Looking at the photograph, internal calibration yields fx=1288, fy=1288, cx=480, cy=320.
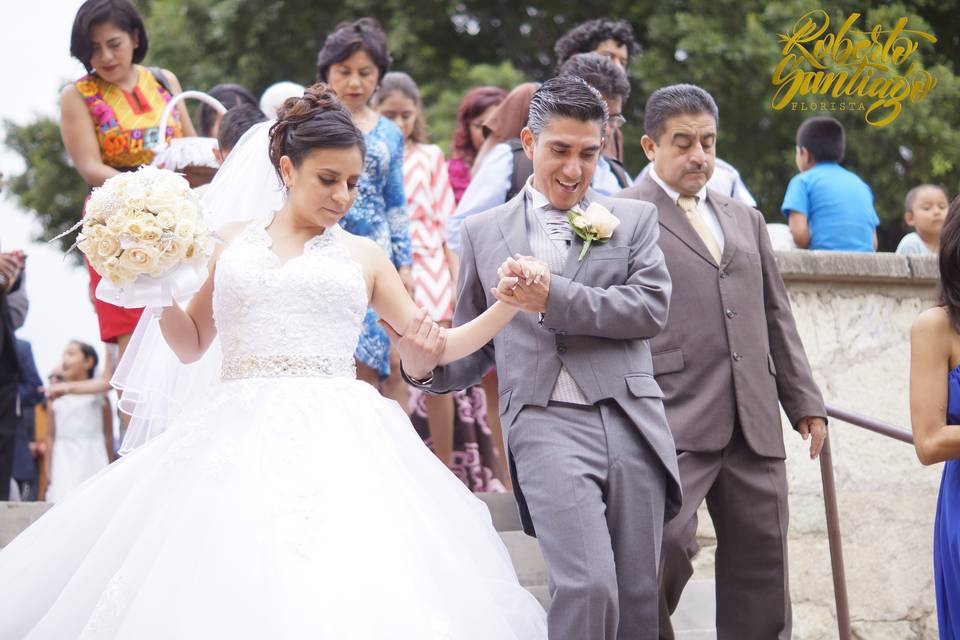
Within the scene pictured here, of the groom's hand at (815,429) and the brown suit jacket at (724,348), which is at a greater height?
the brown suit jacket at (724,348)

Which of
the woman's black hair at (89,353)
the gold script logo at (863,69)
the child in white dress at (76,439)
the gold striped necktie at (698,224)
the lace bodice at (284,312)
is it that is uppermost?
the gold script logo at (863,69)

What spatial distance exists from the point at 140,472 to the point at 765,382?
2445 mm

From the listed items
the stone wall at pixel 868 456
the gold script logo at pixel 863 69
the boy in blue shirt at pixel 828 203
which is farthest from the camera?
the gold script logo at pixel 863 69

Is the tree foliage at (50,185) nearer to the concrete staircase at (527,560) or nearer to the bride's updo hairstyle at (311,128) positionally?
the concrete staircase at (527,560)

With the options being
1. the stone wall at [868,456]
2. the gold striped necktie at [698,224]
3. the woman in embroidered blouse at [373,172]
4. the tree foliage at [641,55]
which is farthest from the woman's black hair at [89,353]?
the gold striped necktie at [698,224]

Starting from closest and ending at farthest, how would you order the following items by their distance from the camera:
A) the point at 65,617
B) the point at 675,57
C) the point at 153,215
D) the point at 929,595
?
the point at 65,617, the point at 153,215, the point at 929,595, the point at 675,57

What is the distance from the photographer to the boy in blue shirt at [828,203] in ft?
27.8

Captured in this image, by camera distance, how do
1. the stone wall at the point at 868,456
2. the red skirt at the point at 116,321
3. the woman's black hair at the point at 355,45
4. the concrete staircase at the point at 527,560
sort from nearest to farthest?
the concrete staircase at the point at 527,560 → the red skirt at the point at 116,321 → the woman's black hair at the point at 355,45 → the stone wall at the point at 868,456

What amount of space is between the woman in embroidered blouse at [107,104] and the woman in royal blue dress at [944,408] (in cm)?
388

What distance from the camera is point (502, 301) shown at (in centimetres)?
443

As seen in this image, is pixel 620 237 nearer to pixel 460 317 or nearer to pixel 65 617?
pixel 460 317

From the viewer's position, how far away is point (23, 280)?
7.58 meters

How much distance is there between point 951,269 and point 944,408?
53 centimetres

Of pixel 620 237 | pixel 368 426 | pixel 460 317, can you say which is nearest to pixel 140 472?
pixel 368 426
